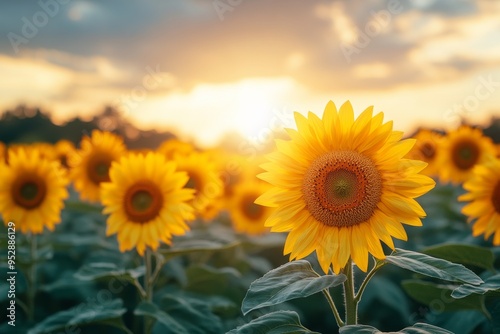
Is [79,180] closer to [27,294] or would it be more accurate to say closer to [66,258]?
[66,258]

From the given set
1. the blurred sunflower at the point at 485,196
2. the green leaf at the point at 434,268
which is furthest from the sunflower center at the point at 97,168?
the green leaf at the point at 434,268

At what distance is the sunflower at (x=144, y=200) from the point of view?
15.0 ft

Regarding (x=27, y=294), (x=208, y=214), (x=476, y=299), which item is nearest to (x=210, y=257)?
(x=208, y=214)

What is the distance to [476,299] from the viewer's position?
11.2ft

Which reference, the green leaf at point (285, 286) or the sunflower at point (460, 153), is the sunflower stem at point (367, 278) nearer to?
the green leaf at point (285, 286)

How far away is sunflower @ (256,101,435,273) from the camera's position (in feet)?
9.35

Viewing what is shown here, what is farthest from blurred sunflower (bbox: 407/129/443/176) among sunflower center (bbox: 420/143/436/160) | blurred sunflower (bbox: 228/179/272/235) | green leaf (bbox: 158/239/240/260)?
green leaf (bbox: 158/239/240/260)

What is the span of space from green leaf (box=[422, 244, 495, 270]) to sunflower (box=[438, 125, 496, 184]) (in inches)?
209

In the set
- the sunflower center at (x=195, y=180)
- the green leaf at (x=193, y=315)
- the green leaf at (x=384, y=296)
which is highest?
the sunflower center at (x=195, y=180)

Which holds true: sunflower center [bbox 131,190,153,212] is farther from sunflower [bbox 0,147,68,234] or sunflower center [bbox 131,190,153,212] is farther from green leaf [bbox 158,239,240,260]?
sunflower [bbox 0,147,68,234]

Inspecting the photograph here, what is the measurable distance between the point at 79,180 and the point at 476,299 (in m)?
4.92

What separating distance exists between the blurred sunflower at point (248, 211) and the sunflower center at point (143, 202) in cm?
306

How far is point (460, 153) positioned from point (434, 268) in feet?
22.1

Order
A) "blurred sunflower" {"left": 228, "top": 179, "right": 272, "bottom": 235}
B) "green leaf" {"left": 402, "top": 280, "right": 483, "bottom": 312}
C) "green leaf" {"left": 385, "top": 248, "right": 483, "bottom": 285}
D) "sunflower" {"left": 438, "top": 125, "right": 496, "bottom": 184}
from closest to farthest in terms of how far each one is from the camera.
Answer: "green leaf" {"left": 385, "top": 248, "right": 483, "bottom": 285} < "green leaf" {"left": 402, "top": 280, "right": 483, "bottom": 312} < "blurred sunflower" {"left": 228, "top": 179, "right": 272, "bottom": 235} < "sunflower" {"left": 438, "top": 125, "right": 496, "bottom": 184}
